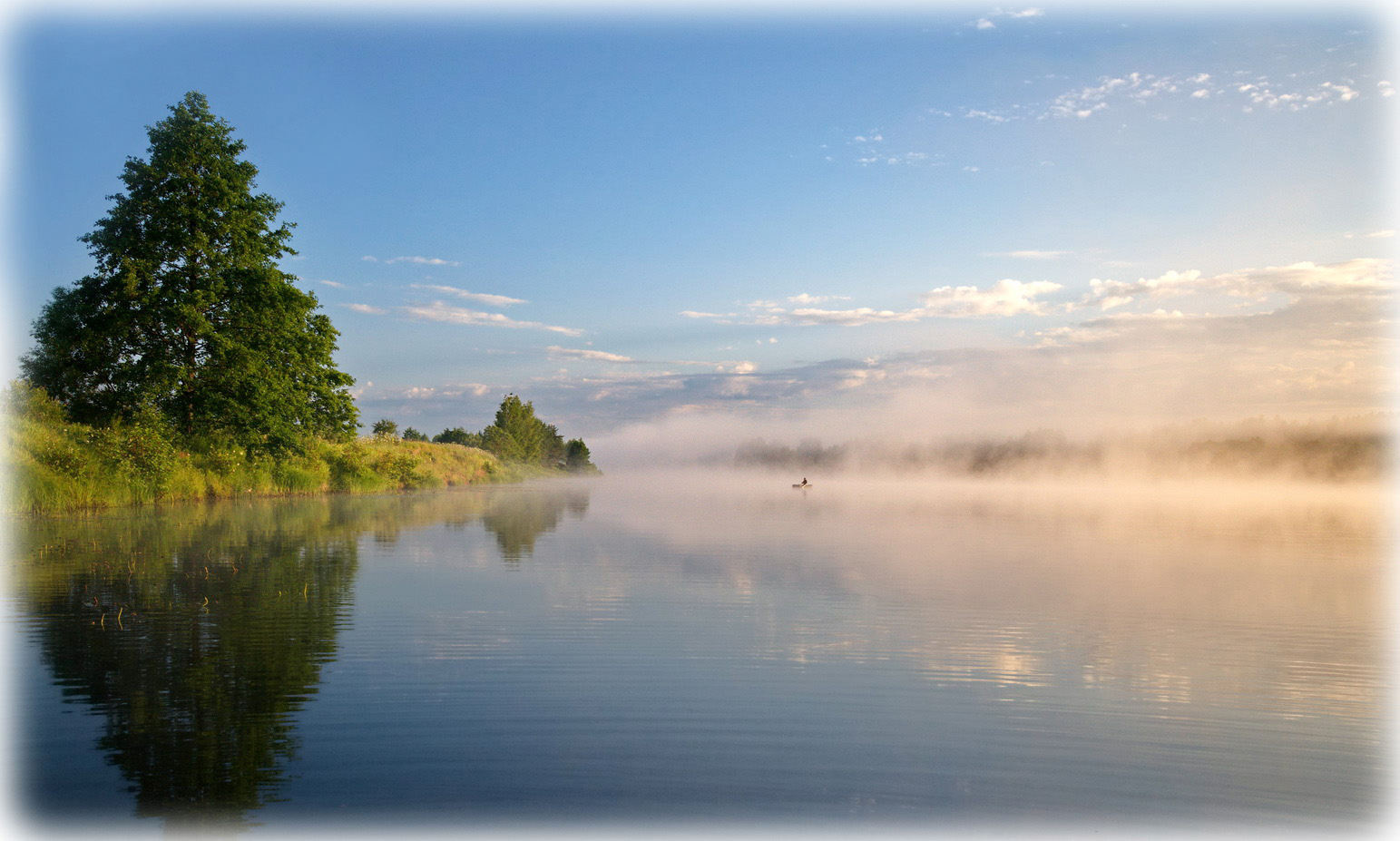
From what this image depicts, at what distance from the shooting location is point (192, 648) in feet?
30.5

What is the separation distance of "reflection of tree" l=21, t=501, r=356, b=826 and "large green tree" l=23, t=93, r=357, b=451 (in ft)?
55.7

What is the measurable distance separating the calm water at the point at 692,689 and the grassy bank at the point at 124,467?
10.9 metres

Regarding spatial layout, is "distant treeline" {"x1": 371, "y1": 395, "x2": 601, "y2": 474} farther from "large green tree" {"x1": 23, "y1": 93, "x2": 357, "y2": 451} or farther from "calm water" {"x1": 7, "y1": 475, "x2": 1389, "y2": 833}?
"calm water" {"x1": 7, "y1": 475, "x2": 1389, "y2": 833}

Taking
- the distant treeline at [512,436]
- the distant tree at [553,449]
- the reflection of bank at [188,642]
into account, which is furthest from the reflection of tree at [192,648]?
the distant tree at [553,449]

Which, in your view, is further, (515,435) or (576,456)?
(576,456)

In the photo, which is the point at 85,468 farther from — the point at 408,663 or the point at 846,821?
the point at 846,821

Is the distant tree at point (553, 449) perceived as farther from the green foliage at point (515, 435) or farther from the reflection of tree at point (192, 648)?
the reflection of tree at point (192, 648)

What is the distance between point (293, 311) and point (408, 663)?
3522cm

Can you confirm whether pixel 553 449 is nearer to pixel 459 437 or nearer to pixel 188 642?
pixel 459 437

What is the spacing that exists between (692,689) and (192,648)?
19.6 ft

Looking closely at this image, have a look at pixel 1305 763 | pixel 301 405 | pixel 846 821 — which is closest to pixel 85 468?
pixel 301 405

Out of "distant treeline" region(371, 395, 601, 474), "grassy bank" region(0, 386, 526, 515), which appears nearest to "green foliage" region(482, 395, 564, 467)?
"distant treeline" region(371, 395, 601, 474)

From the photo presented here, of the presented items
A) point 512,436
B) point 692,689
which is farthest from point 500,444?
point 692,689

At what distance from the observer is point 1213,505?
41906 millimetres
